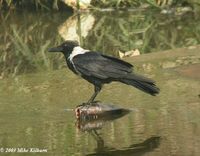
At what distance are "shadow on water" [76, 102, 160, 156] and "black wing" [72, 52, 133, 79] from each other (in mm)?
325

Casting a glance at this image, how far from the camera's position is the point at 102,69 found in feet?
20.9

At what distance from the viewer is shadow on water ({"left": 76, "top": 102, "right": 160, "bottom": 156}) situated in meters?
5.39

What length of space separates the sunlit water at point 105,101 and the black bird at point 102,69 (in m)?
0.36

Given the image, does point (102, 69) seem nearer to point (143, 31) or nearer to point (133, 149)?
point (133, 149)

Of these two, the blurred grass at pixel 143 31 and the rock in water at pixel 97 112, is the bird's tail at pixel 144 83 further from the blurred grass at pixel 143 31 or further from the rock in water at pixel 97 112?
the blurred grass at pixel 143 31

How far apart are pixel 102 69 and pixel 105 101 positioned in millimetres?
658

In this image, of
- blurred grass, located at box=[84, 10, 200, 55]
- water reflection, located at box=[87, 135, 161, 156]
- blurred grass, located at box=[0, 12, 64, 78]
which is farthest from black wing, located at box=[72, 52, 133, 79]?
blurred grass, located at box=[84, 10, 200, 55]

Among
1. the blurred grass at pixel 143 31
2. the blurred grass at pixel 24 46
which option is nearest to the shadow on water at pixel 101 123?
the blurred grass at pixel 24 46

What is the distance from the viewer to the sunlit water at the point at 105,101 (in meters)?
5.54

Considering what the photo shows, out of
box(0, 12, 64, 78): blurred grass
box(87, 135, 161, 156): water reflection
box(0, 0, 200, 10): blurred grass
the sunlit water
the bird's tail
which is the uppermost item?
the bird's tail

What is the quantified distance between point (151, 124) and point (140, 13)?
868 centimetres

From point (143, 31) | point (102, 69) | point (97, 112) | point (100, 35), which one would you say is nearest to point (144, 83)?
point (102, 69)

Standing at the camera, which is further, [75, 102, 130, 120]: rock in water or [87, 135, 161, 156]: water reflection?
[75, 102, 130, 120]: rock in water

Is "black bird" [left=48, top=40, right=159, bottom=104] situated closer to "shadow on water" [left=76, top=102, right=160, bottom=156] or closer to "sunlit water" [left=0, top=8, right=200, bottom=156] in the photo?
"shadow on water" [left=76, top=102, right=160, bottom=156]
